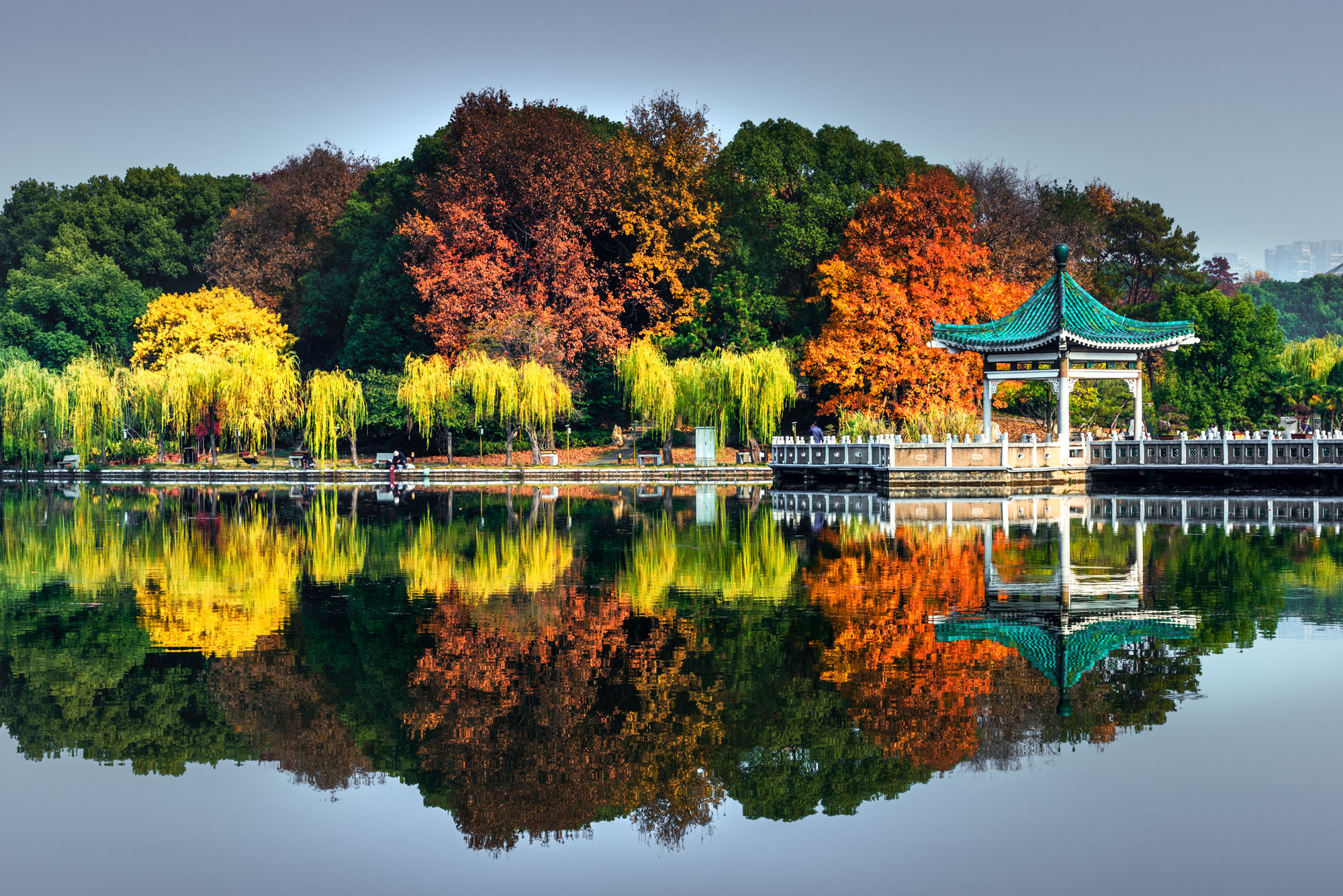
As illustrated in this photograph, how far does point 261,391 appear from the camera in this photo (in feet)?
151

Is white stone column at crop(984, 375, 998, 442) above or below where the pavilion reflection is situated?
above

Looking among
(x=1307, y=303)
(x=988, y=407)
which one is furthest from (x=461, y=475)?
(x=1307, y=303)

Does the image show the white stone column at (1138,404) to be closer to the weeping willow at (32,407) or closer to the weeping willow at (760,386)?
the weeping willow at (760,386)

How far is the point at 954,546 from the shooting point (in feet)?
67.9

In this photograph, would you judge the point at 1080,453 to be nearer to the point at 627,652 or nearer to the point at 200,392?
the point at 627,652

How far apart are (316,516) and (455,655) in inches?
701

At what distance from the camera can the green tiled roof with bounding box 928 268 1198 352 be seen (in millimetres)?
37312

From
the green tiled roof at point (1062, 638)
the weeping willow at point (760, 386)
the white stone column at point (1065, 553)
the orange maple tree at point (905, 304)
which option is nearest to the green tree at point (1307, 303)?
the orange maple tree at point (905, 304)

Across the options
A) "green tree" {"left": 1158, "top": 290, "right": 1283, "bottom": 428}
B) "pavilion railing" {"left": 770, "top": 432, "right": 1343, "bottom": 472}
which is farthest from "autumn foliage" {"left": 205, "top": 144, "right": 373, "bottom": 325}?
"green tree" {"left": 1158, "top": 290, "right": 1283, "bottom": 428}

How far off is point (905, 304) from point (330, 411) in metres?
21.0

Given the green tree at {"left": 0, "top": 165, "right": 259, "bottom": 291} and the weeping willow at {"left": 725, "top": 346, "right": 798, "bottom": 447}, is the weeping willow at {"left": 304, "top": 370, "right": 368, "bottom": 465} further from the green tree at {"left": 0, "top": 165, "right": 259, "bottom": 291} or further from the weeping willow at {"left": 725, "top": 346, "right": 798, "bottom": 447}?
the green tree at {"left": 0, "top": 165, "right": 259, "bottom": 291}

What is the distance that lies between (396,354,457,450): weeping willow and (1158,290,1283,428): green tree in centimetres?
2798

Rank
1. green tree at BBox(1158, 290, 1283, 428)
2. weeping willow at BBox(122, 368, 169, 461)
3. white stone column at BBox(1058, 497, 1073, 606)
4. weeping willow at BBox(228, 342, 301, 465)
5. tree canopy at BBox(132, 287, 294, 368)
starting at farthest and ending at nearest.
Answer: tree canopy at BBox(132, 287, 294, 368)
green tree at BBox(1158, 290, 1283, 428)
weeping willow at BBox(122, 368, 169, 461)
weeping willow at BBox(228, 342, 301, 465)
white stone column at BBox(1058, 497, 1073, 606)

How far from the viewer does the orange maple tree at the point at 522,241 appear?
49625mm
